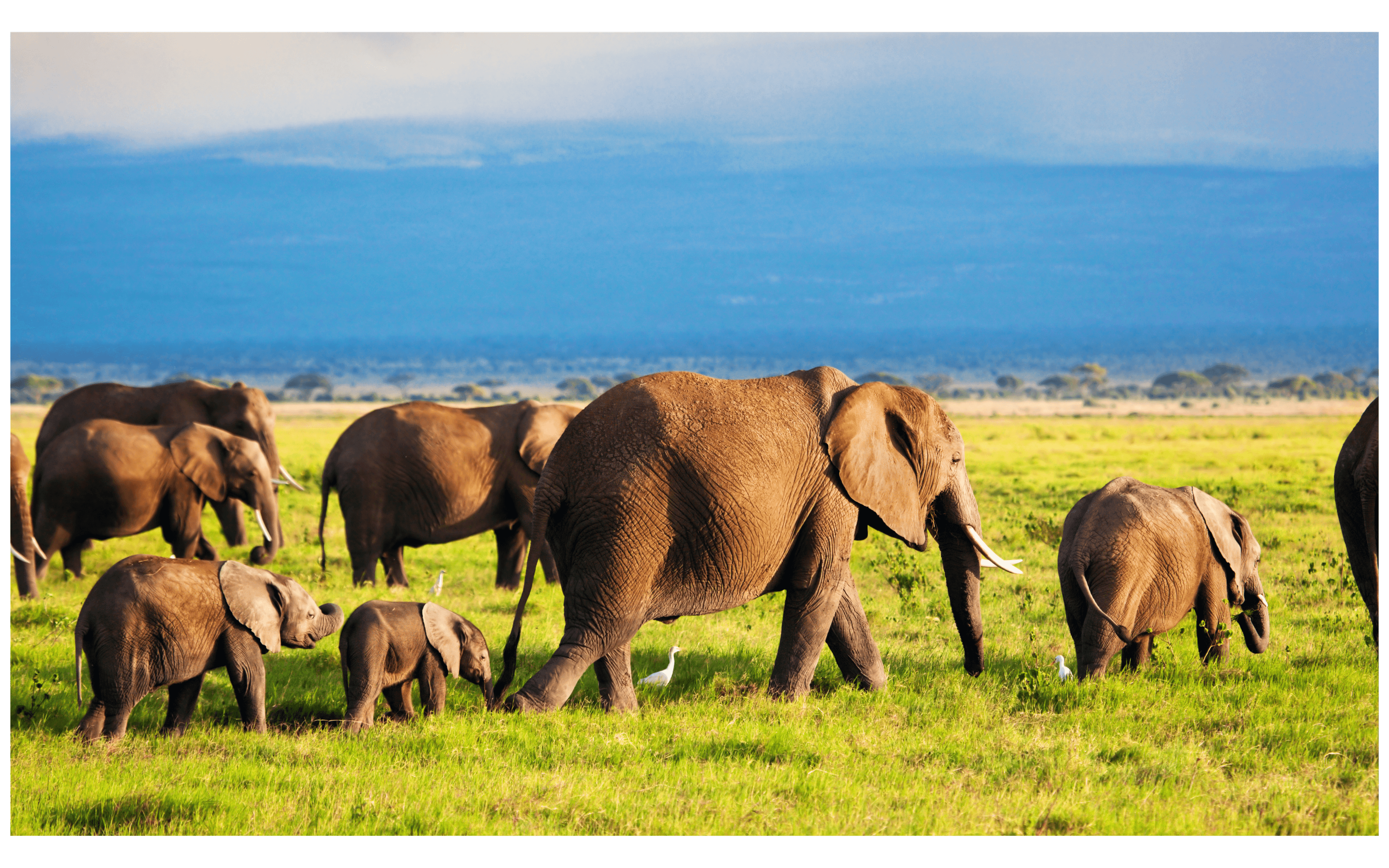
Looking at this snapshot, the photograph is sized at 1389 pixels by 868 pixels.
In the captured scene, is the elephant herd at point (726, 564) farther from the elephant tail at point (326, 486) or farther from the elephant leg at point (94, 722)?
the elephant tail at point (326, 486)

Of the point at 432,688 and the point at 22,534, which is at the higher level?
the point at 22,534

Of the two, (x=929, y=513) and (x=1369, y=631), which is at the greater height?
(x=929, y=513)

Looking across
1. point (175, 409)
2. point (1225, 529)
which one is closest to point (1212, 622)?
point (1225, 529)

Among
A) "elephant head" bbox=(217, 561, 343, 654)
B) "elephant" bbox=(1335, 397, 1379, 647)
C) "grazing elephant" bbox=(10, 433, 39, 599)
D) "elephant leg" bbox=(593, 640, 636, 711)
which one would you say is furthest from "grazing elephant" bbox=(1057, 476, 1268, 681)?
"grazing elephant" bbox=(10, 433, 39, 599)

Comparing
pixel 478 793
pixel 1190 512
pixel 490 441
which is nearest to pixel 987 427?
pixel 490 441

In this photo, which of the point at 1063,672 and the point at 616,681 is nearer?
the point at 616,681

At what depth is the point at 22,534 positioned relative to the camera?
1315 centimetres

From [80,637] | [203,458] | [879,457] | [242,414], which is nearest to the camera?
[80,637]

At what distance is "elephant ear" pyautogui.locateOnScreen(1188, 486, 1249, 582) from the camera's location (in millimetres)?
9453

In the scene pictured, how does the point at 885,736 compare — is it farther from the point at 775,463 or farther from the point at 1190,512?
the point at 1190,512

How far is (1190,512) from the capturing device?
9.41 meters

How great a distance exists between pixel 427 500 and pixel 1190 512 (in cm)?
853

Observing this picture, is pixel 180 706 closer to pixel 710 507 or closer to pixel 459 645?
pixel 459 645

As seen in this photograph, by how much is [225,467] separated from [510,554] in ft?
11.8
